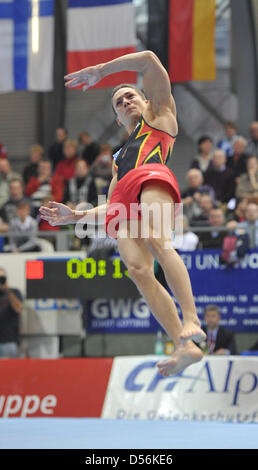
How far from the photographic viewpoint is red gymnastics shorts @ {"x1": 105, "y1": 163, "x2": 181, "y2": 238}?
5.17 meters

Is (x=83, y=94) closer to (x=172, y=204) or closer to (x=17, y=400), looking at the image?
(x=17, y=400)

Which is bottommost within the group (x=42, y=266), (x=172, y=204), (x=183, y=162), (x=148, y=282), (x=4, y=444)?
(x=183, y=162)

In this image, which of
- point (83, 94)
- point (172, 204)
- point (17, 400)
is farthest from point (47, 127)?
point (172, 204)

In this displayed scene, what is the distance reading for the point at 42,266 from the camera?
1123 cm

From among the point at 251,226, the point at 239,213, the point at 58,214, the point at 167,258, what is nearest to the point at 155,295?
the point at 167,258

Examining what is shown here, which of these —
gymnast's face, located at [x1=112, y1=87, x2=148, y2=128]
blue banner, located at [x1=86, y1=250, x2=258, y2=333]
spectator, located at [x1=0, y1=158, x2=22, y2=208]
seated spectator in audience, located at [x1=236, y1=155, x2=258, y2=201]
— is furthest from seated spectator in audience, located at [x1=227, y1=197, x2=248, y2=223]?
gymnast's face, located at [x1=112, y1=87, x2=148, y2=128]

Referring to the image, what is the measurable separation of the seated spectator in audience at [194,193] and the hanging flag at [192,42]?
8.53 feet

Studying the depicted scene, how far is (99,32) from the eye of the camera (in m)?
14.7

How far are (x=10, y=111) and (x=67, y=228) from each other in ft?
29.2

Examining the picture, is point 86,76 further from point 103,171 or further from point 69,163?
point 69,163

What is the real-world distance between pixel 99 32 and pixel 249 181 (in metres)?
4.63

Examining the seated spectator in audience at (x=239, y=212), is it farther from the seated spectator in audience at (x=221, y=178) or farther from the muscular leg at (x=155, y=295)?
the muscular leg at (x=155, y=295)

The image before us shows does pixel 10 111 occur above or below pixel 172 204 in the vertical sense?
below

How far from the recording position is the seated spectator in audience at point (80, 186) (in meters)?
13.1
